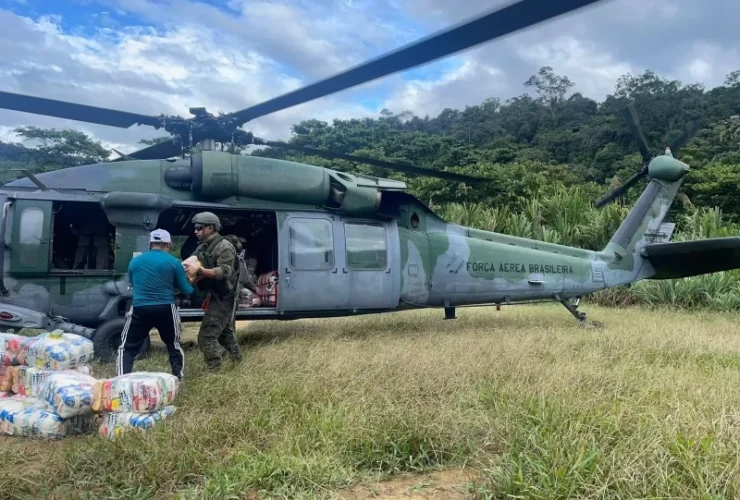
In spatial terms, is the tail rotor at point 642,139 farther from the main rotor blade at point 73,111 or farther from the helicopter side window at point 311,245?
the main rotor blade at point 73,111

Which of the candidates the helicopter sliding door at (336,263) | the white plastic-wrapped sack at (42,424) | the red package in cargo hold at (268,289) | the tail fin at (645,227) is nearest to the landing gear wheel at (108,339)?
the red package in cargo hold at (268,289)

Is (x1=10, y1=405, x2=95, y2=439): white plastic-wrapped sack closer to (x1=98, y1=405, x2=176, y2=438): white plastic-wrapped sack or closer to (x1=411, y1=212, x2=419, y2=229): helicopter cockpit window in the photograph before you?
(x1=98, y1=405, x2=176, y2=438): white plastic-wrapped sack

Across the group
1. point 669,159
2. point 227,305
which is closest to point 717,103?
point 669,159

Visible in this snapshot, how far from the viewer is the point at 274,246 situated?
7.63 m

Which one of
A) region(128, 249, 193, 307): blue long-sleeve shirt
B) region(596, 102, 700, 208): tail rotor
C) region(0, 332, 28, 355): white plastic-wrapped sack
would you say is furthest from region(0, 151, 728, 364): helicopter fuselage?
region(0, 332, 28, 355): white plastic-wrapped sack

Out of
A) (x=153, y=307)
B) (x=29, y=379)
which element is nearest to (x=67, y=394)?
(x=29, y=379)

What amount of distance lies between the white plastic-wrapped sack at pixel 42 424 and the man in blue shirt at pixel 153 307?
92 cm

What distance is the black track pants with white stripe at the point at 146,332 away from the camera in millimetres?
4383

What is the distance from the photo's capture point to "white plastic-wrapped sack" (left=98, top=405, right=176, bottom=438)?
3.19 m

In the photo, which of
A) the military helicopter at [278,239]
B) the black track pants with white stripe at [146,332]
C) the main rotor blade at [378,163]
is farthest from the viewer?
the main rotor blade at [378,163]

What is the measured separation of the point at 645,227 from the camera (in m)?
8.65

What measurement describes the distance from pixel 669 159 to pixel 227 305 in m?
7.22

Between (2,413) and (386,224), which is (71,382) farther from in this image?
(386,224)

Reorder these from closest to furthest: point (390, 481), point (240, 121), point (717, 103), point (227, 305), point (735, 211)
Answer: point (390, 481) → point (227, 305) → point (240, 121) → point (735, 211) → point (717, 103)
